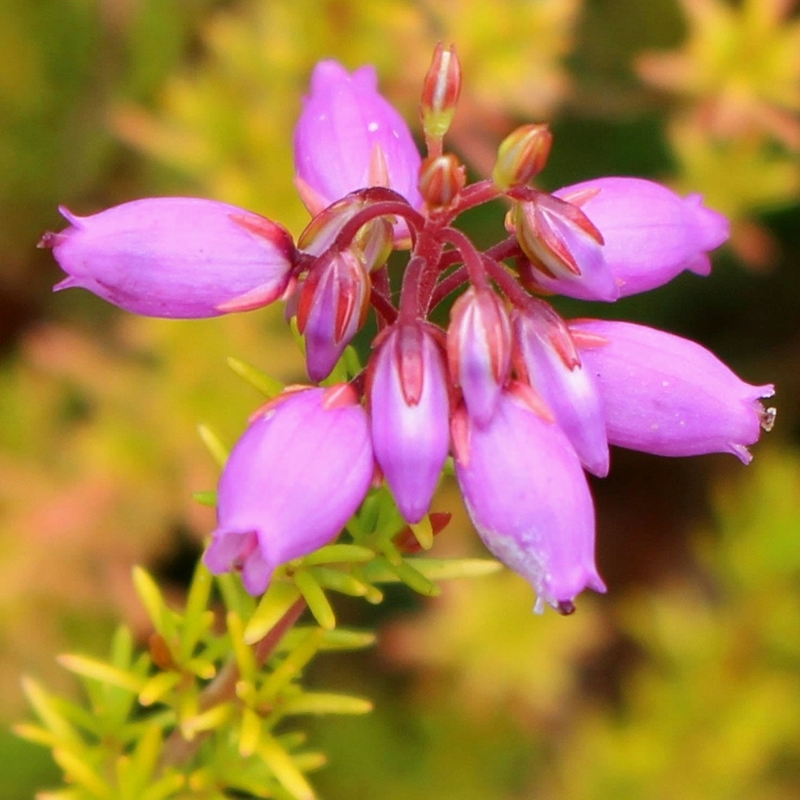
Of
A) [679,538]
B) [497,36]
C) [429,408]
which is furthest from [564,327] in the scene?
[679,538]

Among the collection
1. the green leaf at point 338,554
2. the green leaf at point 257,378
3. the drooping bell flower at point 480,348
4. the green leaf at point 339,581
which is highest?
the drooping bell flower at point 480,348

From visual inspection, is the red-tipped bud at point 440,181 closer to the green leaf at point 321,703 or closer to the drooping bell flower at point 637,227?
the drooping bell flower at point 637,227

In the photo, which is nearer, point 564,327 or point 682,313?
point 564,327

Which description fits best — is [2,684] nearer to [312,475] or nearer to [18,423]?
[18,423]

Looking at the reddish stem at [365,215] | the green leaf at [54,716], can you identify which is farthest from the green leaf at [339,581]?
the green leaf at [54,716]

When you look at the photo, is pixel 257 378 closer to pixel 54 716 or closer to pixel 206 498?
pixel 206 498

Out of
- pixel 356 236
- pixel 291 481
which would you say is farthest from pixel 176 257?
pixel 291 481
